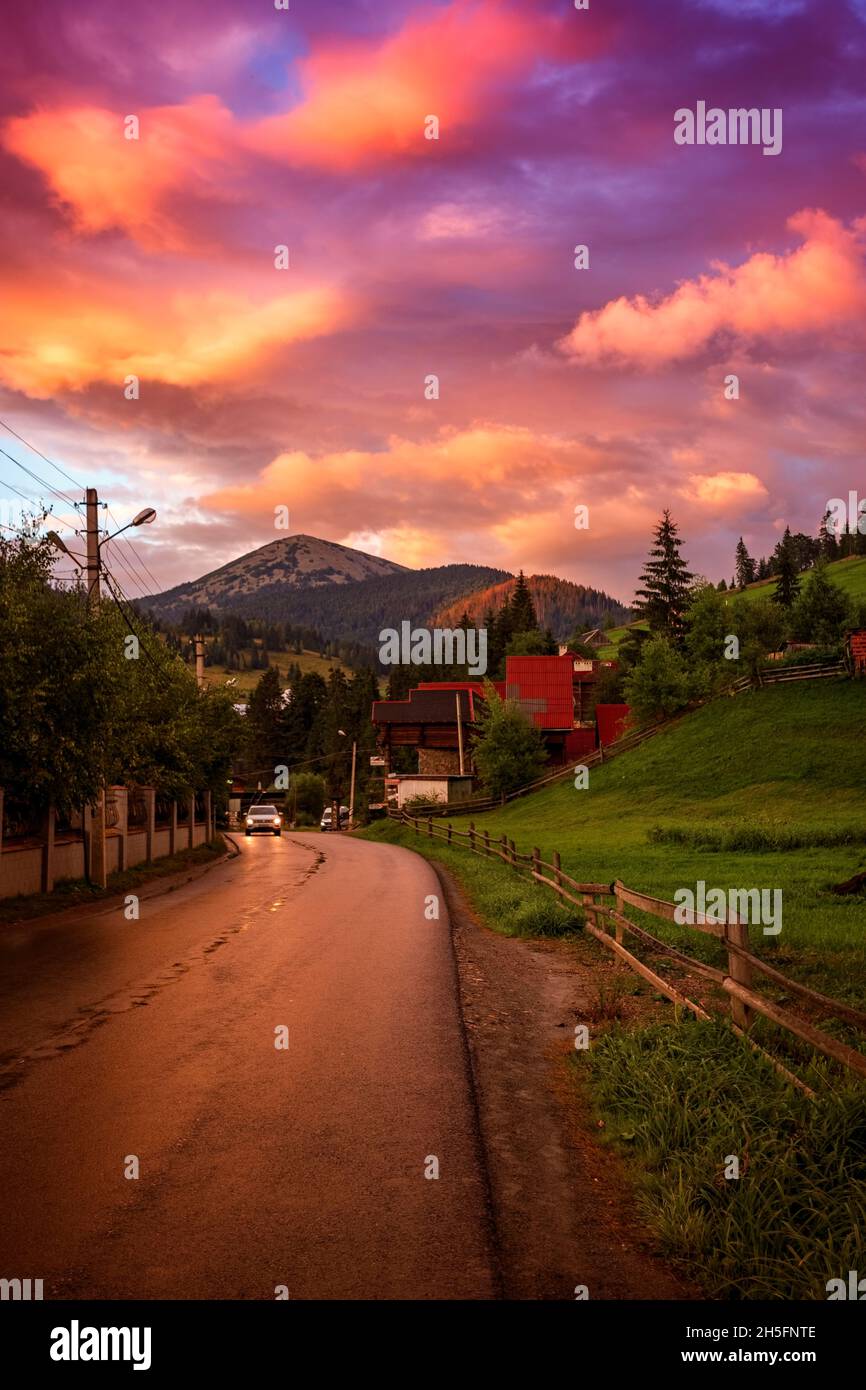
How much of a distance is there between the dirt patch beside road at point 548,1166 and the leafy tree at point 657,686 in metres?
47.6

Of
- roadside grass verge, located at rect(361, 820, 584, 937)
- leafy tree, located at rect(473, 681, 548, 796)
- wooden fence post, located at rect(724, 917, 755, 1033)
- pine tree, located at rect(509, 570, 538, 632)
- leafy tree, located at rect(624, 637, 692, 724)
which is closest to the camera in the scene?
wooden fence post, located at rect(724, 917, 755, 1033)

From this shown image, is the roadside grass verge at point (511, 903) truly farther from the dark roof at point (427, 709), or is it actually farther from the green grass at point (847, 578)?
the green grass at point (847, 578)

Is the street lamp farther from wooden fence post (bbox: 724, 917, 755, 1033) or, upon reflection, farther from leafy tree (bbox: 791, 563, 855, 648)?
leafy tree (bbox: 791, 563, 855, 648)

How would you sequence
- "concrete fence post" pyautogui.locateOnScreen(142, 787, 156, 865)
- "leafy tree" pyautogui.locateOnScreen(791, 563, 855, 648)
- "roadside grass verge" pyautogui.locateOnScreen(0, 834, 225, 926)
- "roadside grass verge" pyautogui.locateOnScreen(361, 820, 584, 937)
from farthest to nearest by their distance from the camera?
"leafy tree" pyautogui.locateOnScreen(791, 563, 855, 648) → "concrete fence post" pyautogui.locateOnScreen(142, 787, 156, 865) → "roadside grass verge" pyautogui.locateOnScreen(0, 834, 225, 926) → "roadside grass verge" pyautogui.locateOnScreen(361, 820, 584, 937)

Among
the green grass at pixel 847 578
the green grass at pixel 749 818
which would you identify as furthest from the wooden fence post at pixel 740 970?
the green grass at pixel 847 578

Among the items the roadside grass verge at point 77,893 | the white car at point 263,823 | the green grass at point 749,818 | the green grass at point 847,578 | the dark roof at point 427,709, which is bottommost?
the white car at point 263,823

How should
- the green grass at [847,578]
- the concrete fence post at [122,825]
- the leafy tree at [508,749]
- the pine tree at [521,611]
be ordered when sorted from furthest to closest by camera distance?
the green grass at [847,578], the pine tree at [521,611], the leafy tree at [508,749], the concrete fence post at [122,825]

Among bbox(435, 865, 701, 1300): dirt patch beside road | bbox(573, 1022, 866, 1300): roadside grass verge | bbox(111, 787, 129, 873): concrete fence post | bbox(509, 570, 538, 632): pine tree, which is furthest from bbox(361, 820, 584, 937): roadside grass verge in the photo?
bbox(509, 570, 538, 632): pine tree

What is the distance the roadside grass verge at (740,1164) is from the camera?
183 inches

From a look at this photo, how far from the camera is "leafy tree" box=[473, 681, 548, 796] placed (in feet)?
192

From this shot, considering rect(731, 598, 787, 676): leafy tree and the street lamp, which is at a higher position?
rect(731, 598, 787, 676): leafy tree

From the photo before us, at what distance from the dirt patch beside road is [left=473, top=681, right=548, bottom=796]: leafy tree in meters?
46.2
